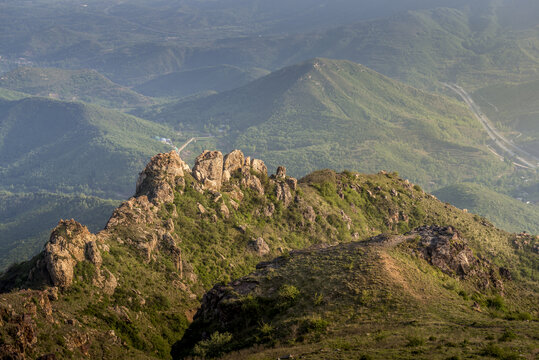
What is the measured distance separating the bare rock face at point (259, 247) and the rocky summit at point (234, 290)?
22cm

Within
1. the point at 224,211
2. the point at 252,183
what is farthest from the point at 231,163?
the point at 224,211

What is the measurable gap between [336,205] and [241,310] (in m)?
61.0

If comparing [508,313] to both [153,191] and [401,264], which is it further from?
[153,191]

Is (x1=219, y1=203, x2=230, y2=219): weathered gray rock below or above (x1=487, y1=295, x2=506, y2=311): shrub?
above

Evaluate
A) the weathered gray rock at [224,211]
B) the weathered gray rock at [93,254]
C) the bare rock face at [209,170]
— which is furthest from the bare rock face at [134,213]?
the bare rock face at [209,170]

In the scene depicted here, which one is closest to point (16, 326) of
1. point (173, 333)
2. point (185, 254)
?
point (173, 333)

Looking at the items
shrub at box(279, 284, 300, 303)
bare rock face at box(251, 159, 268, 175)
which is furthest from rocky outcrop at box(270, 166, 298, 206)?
shrub at box(279, 284, 300, 303)

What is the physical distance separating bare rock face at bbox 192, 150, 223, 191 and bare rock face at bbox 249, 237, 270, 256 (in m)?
15.4

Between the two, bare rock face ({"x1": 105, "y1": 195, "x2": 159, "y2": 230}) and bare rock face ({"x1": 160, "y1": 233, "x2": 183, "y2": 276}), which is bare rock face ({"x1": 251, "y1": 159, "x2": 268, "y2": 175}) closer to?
bare rock face ({"x1": 105, "y1": 195, "x2": 159, "y2": 230})

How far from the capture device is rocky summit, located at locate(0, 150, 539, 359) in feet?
163

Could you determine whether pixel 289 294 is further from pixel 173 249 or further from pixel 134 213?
pixel 134 213

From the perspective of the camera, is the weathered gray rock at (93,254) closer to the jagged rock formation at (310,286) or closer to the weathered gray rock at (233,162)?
the jagged rock formation at (310,286)

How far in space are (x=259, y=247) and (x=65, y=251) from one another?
130 ft

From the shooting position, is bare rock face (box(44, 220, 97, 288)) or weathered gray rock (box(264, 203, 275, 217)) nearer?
bare rock face (box(44, 220, 97, 288))
